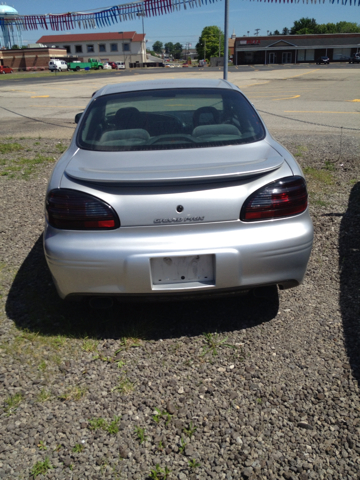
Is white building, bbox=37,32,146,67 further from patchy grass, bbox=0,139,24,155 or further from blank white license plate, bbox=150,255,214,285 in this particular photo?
blank white license plate, bbox=150,255,214,285

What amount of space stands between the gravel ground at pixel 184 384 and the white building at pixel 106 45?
11207 cm

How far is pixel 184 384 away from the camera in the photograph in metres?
2.51

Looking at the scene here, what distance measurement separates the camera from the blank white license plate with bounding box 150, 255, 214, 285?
8.39ft

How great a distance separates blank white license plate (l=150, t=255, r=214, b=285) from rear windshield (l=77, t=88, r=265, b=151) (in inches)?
33.6

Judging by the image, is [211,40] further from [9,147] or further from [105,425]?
[105,425]

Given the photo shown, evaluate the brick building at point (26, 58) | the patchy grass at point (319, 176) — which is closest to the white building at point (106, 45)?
the brick building at point (26, 58)

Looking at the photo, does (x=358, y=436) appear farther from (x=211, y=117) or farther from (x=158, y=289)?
(x=211, y=117)

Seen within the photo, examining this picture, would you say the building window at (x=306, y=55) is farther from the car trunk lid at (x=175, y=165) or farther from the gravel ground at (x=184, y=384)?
the car trunk lid at (x=175, y=165)

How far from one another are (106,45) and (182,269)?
4765 inches

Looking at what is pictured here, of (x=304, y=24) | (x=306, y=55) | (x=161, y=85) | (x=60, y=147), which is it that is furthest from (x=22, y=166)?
(x=304, y=24)

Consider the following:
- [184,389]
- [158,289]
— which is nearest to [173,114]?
[158,289]

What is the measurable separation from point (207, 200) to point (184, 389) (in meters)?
1.05

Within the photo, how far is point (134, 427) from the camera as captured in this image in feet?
7.22

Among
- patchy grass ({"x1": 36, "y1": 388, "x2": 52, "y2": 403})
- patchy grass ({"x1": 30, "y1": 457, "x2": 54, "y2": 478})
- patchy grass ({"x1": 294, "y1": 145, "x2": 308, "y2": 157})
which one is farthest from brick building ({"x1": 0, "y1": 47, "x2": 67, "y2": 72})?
patchy grass ({"x1": 30, "y1": 457, "x2": 54, "y2": 478})
